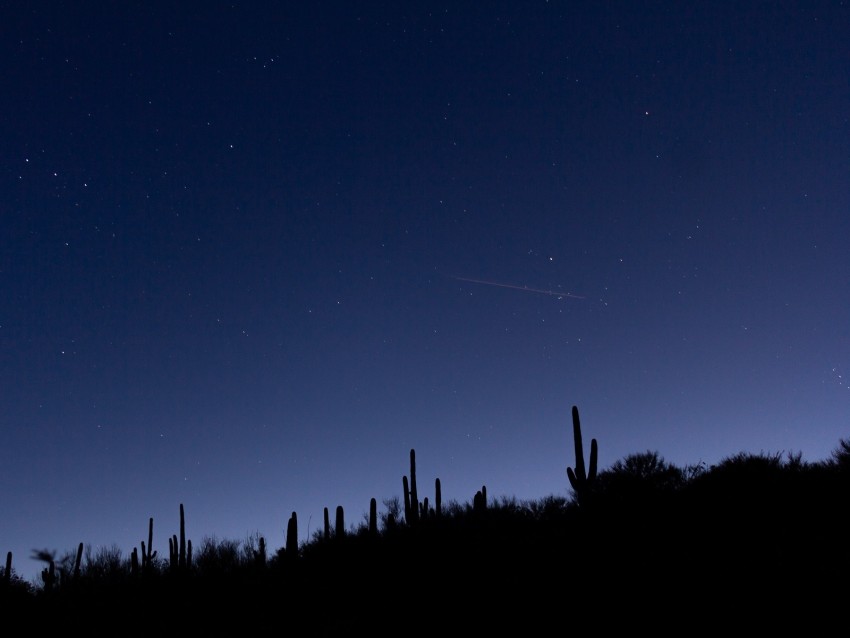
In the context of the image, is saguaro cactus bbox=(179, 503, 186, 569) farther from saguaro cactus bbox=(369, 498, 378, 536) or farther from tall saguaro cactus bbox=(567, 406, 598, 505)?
tall saguaro cactus bbox=(567, 406, 598, 505)

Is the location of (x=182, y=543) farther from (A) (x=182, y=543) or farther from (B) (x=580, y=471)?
(B) (x=580, y=471)

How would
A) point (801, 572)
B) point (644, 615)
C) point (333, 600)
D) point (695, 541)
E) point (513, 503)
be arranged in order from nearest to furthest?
point (644, 615), point (801, 572), point (695, 541), point (333, 600), point (513, 503)

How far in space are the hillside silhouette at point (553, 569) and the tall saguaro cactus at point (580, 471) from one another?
0.13 feet

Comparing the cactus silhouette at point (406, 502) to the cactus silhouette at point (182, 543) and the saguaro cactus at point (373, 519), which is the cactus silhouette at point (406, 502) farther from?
the cactus silhouette at point (182, 543)

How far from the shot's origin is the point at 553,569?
13.1 m

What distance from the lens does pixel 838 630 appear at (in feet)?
27.1

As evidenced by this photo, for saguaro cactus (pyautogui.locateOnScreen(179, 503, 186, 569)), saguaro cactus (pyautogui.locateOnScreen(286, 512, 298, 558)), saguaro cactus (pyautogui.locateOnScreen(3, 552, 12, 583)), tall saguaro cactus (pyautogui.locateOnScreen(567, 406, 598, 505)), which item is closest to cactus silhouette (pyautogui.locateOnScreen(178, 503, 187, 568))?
saguaro cactus (pyautogui.locateOnScreen(179, 503, 186, 569))

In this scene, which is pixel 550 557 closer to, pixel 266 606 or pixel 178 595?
pixel 266 606

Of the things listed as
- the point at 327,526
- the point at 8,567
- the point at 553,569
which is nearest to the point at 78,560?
the point at 8,567

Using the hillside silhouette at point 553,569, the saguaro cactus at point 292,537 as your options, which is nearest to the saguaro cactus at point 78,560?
the hillside silhouette at point 553,569

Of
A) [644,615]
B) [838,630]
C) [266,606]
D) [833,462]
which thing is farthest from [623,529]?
[833,462]

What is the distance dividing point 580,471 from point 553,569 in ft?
16.6

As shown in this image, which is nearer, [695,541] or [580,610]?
[580,610]

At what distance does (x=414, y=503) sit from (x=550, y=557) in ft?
31.2
